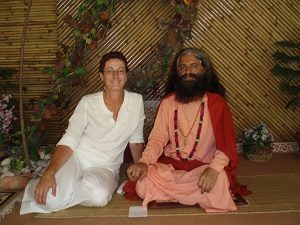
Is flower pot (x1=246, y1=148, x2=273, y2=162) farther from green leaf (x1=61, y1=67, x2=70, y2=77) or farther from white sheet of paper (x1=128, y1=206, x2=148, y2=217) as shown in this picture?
green leaf (x1=61, y1=67, x2=70, y2=77)

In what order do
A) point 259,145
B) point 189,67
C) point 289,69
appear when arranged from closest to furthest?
1. point 189,67
2. point 259,145
3. point 289,69

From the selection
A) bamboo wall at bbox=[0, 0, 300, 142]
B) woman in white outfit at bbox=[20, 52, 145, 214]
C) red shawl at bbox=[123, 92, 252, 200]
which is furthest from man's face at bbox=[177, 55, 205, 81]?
bamboo wall at bbox=[0, 0, 300, 142]

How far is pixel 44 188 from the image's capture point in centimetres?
255

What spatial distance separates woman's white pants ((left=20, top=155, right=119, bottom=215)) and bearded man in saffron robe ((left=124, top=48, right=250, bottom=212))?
301mm

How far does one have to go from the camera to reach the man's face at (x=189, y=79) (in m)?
2.96

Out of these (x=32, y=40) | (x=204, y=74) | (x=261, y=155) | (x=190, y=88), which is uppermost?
(x=32, y=40)

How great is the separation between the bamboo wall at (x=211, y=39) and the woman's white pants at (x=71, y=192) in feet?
6.76

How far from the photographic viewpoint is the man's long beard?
2953mm

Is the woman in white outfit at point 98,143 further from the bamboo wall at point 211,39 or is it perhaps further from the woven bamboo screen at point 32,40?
the woven bamboo screen at point 32,40

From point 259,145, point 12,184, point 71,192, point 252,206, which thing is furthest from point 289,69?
point 12,184

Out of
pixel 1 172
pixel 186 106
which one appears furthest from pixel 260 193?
pixel 1 172

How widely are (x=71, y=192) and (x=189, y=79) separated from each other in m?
1.33

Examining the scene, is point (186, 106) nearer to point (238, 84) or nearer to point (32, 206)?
point (32, 206)

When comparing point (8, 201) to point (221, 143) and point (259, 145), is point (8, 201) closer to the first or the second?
point (221, 143)
